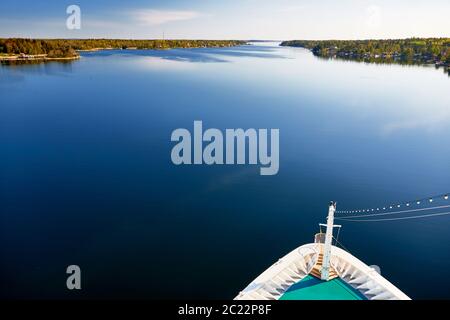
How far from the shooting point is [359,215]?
15.8m

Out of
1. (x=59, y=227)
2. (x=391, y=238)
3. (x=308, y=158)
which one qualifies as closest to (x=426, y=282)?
(x=391, y=238)

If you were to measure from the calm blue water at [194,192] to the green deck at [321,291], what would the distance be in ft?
7.09

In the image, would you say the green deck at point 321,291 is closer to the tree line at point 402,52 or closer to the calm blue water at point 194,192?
the calm blue water at point 194,192

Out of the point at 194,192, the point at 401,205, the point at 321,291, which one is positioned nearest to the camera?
the point at 321,291

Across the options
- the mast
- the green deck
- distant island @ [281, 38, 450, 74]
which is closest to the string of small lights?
the mast

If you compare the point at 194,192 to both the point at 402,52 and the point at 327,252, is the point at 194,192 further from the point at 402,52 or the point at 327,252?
the point at 402,52

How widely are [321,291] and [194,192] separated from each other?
970 cm

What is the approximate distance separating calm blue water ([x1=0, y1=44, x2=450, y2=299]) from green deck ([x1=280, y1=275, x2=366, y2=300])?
2.16 m

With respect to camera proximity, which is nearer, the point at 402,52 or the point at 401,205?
the point at 401,205

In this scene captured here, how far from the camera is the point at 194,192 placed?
18297 mm

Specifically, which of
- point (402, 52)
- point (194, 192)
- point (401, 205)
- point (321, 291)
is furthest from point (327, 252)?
point (402, 52)

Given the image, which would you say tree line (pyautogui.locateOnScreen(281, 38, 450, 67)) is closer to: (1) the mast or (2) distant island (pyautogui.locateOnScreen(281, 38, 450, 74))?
(2) distant island (pyautogui.locateOnScreen(281, 38, 450, 74))

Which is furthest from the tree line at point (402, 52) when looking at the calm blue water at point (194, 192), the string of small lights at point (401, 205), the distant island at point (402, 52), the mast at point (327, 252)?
the mast at point (327, 252)

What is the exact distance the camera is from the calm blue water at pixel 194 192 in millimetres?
12242
